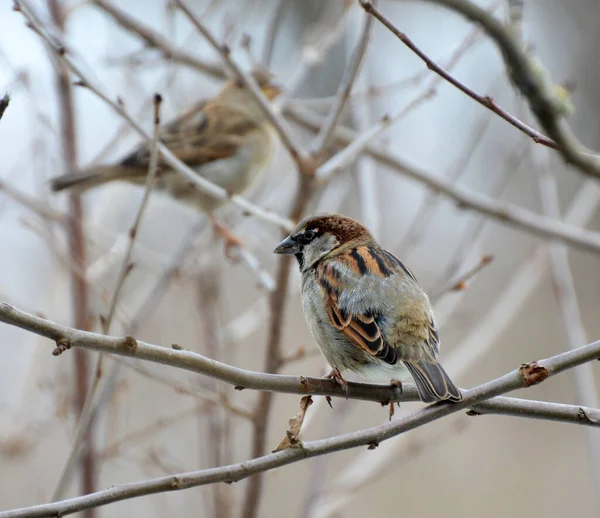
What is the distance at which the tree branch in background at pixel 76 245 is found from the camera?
14.4 feet

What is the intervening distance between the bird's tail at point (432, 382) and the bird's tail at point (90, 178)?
2.96 m

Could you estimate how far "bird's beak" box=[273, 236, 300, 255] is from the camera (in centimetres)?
380

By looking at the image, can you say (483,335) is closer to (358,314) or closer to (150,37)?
(358,314)

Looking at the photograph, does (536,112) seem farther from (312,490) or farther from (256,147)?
(256,147)

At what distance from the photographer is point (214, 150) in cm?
612

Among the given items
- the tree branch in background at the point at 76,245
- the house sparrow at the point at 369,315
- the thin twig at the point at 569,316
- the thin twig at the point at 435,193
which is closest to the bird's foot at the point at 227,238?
the tree branch in background at the point at 76,245

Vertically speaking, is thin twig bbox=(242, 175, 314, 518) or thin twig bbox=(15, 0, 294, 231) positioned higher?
thin twig bbox=(15, 0, 294, 231)

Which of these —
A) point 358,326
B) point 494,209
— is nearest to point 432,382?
point 358,326

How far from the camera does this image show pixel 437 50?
9.92 metres

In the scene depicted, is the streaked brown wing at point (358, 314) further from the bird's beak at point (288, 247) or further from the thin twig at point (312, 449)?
the thin twig at point (312, 449)

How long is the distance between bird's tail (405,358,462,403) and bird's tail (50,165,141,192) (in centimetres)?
296

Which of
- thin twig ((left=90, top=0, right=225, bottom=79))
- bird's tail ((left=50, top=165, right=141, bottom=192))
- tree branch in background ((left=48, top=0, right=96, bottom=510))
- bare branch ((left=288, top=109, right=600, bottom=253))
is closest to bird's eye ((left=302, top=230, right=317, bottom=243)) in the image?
bare branch ((left=288, top=109, right=600, bottom=253))

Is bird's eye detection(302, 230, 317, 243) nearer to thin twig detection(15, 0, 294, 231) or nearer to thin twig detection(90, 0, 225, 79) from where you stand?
thin twig detection(15, 0, 294, 231)

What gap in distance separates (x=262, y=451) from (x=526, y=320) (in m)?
9.63
